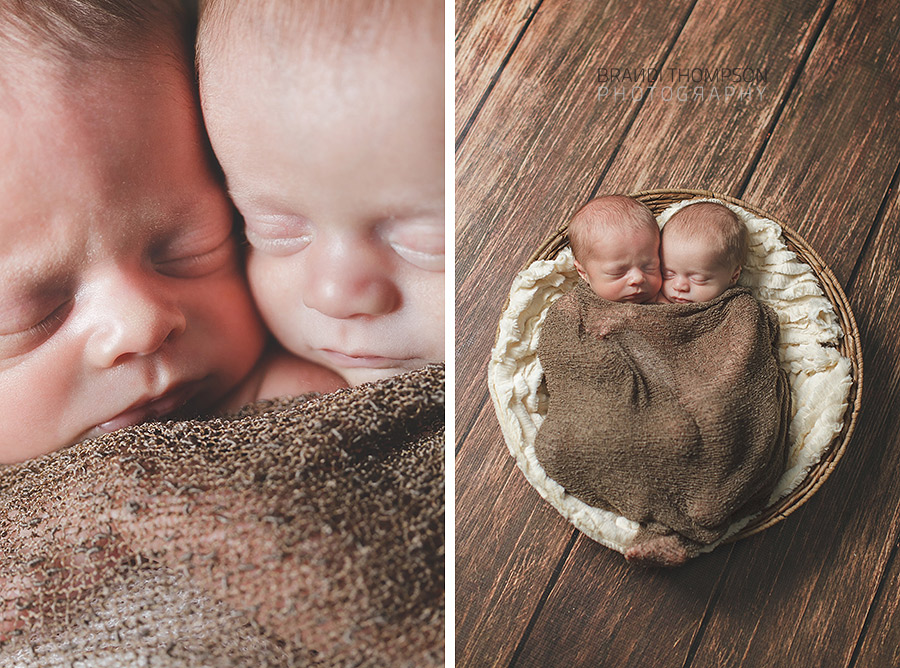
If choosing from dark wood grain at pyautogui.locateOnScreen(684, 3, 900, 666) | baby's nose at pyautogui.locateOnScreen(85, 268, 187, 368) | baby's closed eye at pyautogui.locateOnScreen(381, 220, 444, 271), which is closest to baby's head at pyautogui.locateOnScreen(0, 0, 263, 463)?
baby's nose at pyautogui.locateOnScreen(85, 268, 187, 368)

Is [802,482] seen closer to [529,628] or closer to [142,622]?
[529,628]

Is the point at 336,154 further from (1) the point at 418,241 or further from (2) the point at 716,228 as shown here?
(2) the point at 716,228

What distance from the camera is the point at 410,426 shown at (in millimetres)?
515

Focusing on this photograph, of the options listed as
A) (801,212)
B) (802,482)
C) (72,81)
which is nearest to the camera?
(72,81)

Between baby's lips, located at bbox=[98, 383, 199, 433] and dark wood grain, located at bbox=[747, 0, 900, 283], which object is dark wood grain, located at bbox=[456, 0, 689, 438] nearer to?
dark wood grain, located at bbox=[747, 0, 900, 283]

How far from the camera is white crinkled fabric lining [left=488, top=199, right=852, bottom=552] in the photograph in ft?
2.32

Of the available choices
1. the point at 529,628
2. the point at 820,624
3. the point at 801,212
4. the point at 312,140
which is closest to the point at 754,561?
the point at 820,624

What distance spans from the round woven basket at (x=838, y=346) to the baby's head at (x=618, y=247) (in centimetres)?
5

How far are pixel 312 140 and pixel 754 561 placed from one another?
0.71m

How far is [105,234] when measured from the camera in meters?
0.47

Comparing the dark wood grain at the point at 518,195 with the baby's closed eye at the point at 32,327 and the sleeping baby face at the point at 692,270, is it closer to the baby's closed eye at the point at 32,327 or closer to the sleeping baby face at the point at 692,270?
the sleeping baby face at the point at 692,270

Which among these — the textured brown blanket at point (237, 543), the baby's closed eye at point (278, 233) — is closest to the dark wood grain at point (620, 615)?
the textured brown blanket at point (237, 543)

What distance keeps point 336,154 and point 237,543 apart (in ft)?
1.01

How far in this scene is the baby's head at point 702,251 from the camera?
2.27 feet
